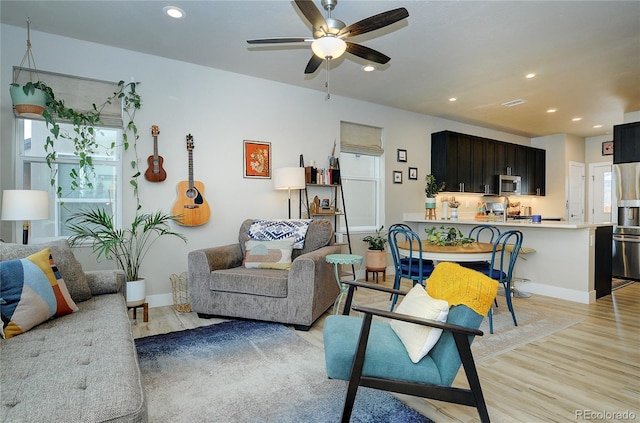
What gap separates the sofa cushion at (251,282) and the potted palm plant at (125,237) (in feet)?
2.31

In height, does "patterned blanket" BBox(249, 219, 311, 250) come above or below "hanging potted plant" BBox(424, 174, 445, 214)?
below

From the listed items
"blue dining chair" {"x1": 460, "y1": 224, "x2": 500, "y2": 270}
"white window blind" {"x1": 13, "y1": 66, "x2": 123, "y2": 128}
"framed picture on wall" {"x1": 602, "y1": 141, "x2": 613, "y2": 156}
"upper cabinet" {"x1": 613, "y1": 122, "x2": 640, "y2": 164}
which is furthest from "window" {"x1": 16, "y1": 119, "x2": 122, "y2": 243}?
"framed picture on wall" {"x1": 602, "y1": 141, "x2": 613, "y2": 156}

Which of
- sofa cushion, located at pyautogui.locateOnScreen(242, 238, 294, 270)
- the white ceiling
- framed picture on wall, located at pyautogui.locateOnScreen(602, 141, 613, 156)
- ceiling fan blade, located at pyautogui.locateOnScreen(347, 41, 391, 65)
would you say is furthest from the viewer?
framed picture on wall, located at pyautogui.locateOnScreen(602, 141, 613, 156)

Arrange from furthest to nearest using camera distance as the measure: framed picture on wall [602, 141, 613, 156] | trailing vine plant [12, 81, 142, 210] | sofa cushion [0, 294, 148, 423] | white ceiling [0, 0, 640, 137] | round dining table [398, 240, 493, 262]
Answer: framed picture on wall [602, 141, 613, 156], trailing vine plant [12, 81, 142, 210], round dining table [398, 240, 493, 262], white ceiling [0, 0, 640, 137], sofa cushion [0, 294, 148, 423]

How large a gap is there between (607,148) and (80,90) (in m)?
9.81

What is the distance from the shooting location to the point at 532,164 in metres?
7.48

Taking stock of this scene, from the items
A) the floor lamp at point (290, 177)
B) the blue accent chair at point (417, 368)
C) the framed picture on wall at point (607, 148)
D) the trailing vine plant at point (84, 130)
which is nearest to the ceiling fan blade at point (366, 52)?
the floor lamp at point (290, 177)

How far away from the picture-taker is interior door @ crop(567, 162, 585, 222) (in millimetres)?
7579

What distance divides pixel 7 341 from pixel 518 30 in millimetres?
4237

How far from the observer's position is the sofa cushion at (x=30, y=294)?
1640mm

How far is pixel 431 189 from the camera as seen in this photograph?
591 cm

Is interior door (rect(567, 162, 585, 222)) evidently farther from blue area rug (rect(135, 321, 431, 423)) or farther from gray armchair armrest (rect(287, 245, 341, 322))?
blue area rug (rect(135, 321, 431, 423))

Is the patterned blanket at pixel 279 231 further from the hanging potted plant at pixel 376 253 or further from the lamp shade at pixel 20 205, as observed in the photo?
the lamp shade at pixel 20 205

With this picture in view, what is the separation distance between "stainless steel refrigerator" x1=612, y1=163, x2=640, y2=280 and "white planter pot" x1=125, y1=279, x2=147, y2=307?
6.52m
